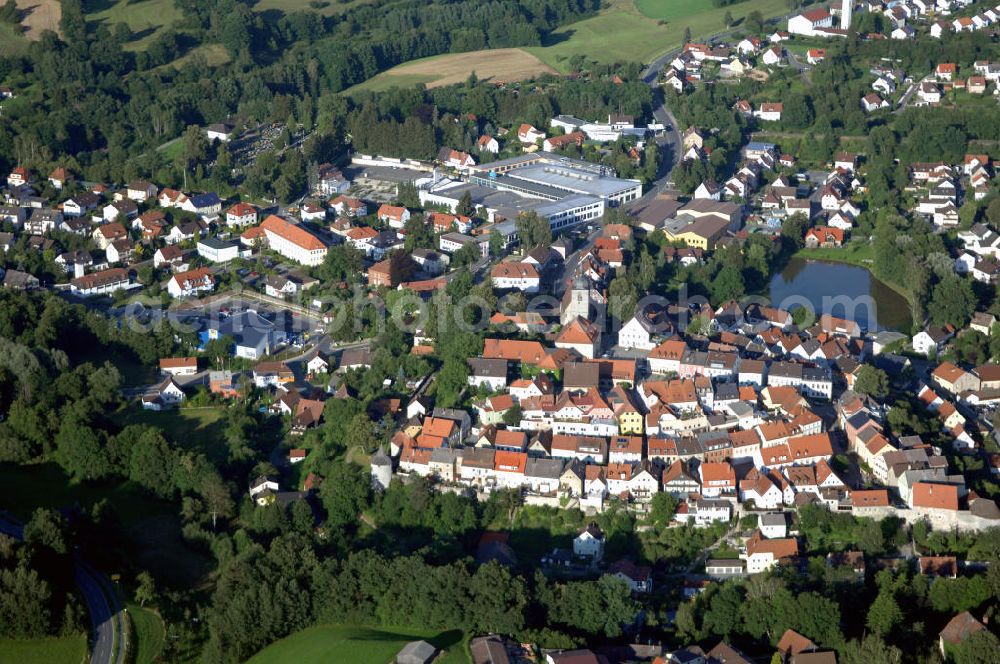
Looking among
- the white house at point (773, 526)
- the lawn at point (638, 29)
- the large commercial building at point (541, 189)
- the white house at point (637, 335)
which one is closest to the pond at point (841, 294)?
the white house at point (637, 335)

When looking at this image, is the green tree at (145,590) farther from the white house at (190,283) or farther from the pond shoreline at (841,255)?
the pond shoreline at (841,255)

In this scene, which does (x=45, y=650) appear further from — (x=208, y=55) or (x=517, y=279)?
(x=208, y=55)

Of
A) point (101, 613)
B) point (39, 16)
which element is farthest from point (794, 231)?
point (39, 16)

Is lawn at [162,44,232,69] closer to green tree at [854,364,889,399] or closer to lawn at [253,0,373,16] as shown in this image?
lawn at [253,0,373,16]

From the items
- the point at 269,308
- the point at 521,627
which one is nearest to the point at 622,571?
the point at 521,627

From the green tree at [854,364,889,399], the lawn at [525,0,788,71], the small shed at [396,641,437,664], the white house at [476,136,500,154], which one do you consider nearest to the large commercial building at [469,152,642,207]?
the white house at [476,136,500,154]

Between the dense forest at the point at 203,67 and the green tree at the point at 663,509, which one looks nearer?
the green tree at the point at 663,509
